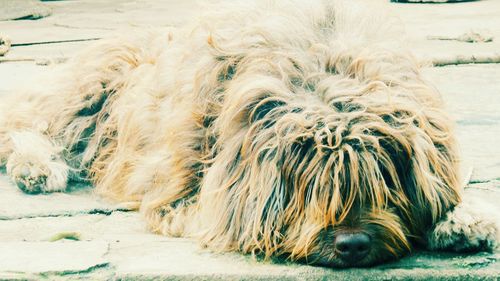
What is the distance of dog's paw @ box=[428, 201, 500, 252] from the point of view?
3.53 m

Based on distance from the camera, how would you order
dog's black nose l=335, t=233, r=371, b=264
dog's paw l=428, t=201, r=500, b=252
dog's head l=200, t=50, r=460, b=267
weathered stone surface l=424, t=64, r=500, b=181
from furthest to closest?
weathered stone surface l=424, t=64, r=500, b=181
dog's paw l=428, t=201, r=500, b=252
dog's head l=200, t=50, r=460, b=267
dog's black nose l=335, t=233, r=371, b=264

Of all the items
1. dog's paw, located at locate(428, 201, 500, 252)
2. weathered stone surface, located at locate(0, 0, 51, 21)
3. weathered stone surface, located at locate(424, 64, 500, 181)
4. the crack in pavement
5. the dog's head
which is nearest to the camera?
the dog's head

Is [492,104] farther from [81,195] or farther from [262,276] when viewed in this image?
[262,276]

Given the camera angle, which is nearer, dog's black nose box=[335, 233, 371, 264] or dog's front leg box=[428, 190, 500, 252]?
dog's black nose box=[335, 233, 371, 264]

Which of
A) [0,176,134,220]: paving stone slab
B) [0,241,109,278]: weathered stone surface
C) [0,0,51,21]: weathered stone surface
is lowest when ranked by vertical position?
[0,176,134,220]: paving stone slab

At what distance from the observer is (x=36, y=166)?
501cm

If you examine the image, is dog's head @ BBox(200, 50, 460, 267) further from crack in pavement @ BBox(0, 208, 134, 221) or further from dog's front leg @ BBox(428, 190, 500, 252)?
crack in pavement @ BBox(0, 208, 134, 221)

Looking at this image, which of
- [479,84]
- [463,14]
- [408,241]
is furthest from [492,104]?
[463,14]

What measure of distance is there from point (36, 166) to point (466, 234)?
2.54 m

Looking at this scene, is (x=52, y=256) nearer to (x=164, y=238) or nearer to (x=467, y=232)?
(x=164, y=238)

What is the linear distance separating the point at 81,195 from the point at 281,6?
1.63 metres

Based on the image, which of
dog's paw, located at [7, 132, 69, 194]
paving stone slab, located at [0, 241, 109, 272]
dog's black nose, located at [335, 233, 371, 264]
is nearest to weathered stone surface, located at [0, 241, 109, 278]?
paving stone slab, located at [0, 241, 109, 272]

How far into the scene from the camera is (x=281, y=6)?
4.27 metres

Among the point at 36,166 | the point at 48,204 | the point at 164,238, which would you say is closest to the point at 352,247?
the point at 164,238
